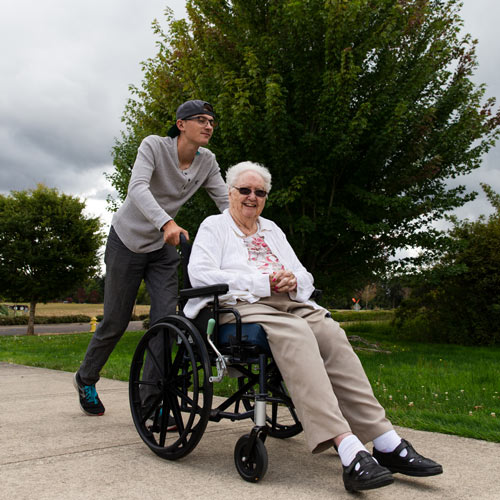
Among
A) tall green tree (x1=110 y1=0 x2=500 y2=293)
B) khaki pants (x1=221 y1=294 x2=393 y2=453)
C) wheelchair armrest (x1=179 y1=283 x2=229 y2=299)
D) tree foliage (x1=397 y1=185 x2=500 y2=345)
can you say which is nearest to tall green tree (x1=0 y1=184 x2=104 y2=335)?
tall green tree (x1=110 y1=0 x2=500 y2=293)

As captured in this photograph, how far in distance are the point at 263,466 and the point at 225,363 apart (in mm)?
441

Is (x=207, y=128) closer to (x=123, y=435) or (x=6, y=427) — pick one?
(x=123, y=435)

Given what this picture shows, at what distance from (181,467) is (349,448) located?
82cm

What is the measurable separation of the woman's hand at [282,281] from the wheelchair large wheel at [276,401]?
36cm

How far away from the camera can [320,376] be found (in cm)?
208

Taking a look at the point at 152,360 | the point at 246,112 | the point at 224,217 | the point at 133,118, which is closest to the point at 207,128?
the point at 224,217

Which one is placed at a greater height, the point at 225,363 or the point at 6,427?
the point at 225,363

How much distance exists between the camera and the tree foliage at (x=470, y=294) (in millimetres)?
11148

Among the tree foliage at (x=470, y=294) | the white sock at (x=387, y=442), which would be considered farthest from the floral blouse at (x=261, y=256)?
the tree foliage at (x=470, y=294)

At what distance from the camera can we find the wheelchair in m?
2.16

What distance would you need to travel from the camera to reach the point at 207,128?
3.09 m

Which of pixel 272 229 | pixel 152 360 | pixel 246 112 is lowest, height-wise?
pixel 152 360

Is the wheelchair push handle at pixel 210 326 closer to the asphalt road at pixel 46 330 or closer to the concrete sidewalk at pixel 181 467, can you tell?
the concrete sidewalk at pixel 181 467

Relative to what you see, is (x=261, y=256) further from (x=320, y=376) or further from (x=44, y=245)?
(x=44, y=245)
